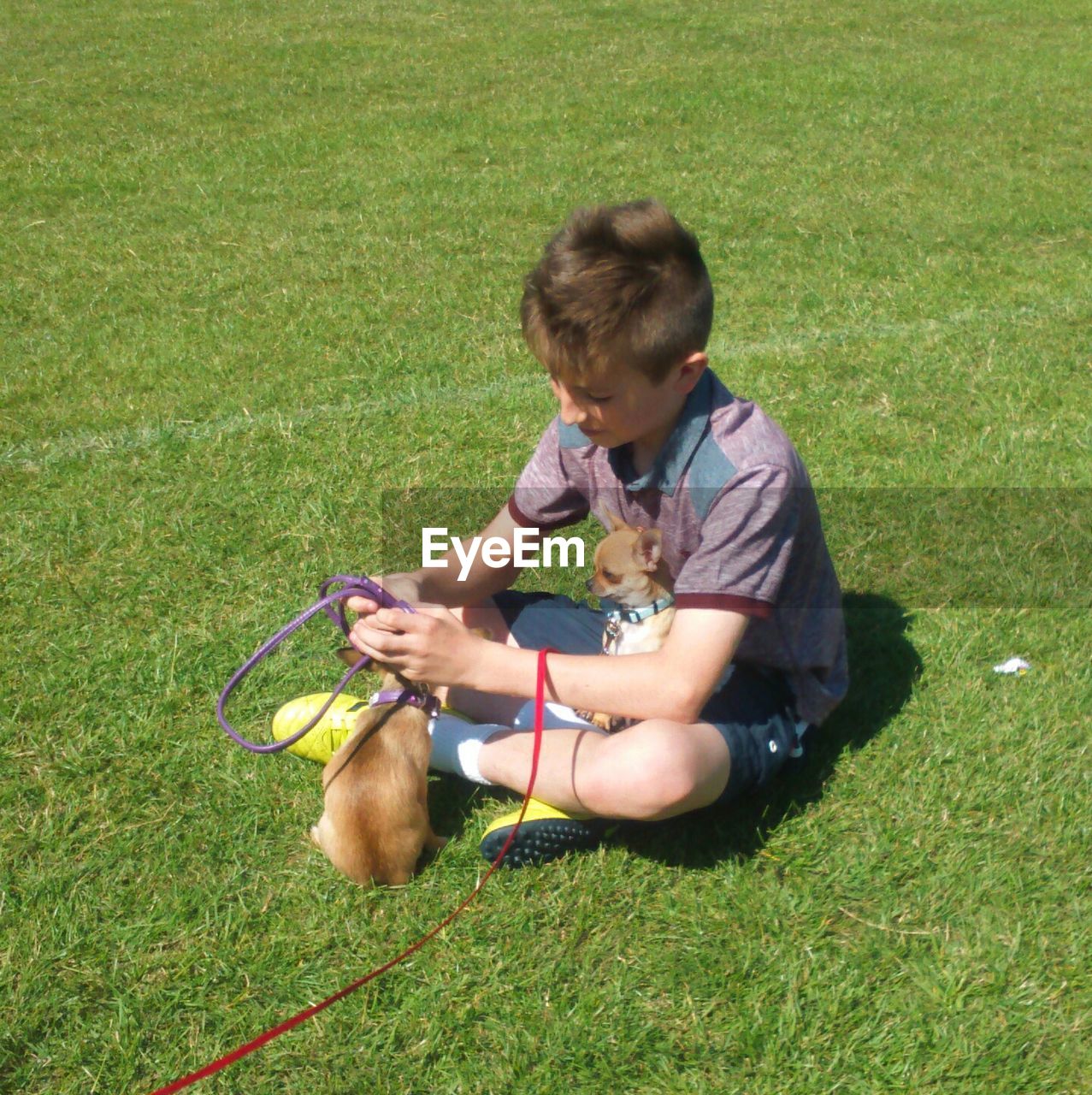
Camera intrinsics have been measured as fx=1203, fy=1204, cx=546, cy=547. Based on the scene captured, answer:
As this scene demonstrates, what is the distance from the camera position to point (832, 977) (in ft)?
7.80

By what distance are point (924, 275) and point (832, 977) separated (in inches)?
176

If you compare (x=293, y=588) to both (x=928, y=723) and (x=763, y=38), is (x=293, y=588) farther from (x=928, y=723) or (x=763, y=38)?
(x=763, y=38)

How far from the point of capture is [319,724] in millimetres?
2955

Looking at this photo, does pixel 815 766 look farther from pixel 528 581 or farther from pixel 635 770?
pixel 528 581

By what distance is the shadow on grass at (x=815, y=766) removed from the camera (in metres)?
2.71

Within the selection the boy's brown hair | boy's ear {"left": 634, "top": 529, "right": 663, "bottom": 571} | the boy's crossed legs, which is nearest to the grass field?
the boy's crossed legs

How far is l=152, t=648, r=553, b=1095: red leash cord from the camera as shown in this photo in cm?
221

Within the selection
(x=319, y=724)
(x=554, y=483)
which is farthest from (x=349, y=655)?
(x=554, y=483)

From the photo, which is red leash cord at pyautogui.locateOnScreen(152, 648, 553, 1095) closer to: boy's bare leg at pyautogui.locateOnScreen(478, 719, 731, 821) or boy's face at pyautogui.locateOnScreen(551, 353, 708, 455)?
boy's bare leg at pyautogui.locateOnScreen(478, 719, 731, 821)

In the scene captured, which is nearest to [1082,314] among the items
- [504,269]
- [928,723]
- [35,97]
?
[504,269]

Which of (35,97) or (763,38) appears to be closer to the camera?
(35,97)

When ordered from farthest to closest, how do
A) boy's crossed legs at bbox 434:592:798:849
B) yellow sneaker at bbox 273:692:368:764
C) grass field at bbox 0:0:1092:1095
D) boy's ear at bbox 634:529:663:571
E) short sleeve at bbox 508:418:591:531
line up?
yellow sneaker at bbox 273:692:368:764, short sleeve at bbox 508:418:591:531, boy's ear at bbox 634:529:663:571, boy's crossed legs at bbox 434:592:798:849, grass field at bbox 0:0:1092:1095

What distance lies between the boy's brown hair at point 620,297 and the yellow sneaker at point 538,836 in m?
0.95

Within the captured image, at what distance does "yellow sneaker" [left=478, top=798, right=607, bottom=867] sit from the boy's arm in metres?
0.26
